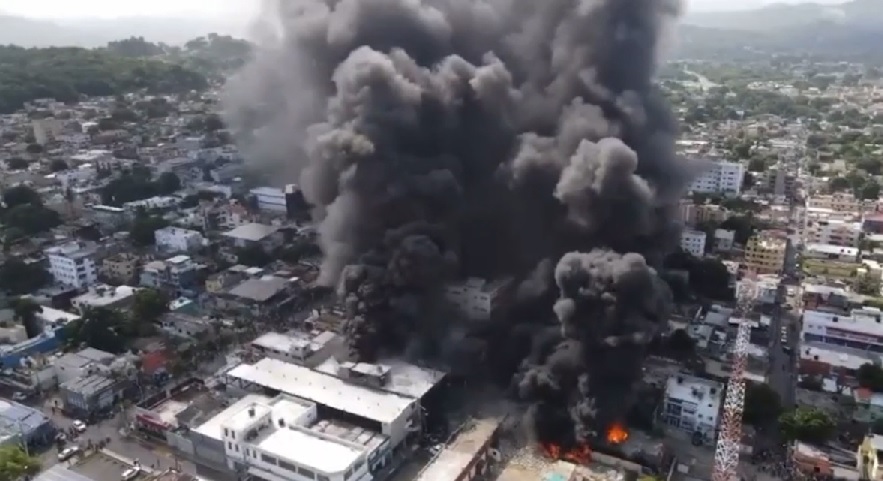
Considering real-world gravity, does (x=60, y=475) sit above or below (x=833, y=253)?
below

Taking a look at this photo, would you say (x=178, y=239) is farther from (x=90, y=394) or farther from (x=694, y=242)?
(x=694, y=242)

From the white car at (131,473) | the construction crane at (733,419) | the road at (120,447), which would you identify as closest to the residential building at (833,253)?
the construction crane at (733,419)

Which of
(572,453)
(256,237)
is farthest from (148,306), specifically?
(572,453)

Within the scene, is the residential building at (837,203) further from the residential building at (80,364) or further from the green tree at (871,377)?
the residential building at (80,364)

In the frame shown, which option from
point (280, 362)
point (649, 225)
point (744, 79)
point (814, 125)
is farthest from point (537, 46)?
point (744, 79)

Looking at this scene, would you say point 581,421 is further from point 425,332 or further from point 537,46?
point 537,46

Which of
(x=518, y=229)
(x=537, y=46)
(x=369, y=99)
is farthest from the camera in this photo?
(x=537, y=46)
